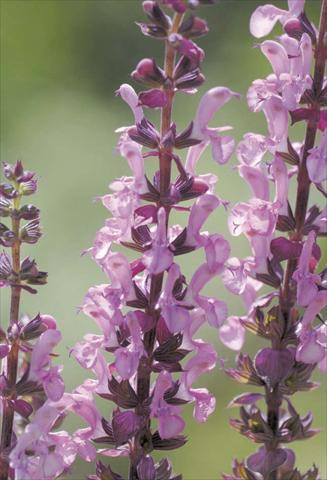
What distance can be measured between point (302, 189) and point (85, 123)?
161 cm

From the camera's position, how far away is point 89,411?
0.83m

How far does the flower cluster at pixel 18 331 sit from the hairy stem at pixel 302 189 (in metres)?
0.18

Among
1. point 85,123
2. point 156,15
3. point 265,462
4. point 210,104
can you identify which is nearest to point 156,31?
point 156,15

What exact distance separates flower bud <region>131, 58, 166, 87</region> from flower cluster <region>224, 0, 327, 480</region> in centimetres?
11

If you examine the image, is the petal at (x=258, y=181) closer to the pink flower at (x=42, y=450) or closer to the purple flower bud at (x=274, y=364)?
the purple flower bud at (x=274, y=364)

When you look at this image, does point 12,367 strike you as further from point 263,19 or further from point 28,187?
point 263,19

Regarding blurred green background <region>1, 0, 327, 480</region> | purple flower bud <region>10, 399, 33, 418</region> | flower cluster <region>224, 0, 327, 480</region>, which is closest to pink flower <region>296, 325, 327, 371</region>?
flower cluster <region>224, 0, 327, 480</region>

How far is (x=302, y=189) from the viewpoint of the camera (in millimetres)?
839

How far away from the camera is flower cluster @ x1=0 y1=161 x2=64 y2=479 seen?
0.77 m

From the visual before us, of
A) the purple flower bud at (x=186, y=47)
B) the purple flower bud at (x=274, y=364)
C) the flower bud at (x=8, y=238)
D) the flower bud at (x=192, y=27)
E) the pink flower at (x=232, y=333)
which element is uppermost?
the flower bud at (x=192, y=27)

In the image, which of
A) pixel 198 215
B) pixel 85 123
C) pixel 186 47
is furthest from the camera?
pixel 85 123

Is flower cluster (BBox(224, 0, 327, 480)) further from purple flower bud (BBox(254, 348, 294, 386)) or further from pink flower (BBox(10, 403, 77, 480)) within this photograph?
pink flower (BBox(10, 403, 77, 480))

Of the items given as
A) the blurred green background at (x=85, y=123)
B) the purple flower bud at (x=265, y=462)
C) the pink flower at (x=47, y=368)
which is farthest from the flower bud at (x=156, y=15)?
the blurred green background at (x=85, y=123)

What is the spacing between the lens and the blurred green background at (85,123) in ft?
5.78
